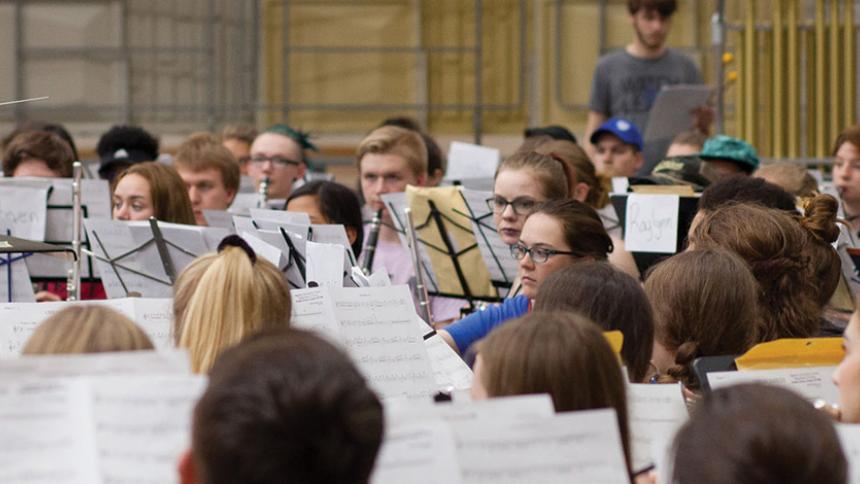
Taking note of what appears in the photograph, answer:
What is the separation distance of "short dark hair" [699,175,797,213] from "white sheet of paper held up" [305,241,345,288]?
1133 millimetres

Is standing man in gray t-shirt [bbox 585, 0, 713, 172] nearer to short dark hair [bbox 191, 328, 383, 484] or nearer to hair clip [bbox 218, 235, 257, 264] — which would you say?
hair clip [bbox 218, 235, 257, 264]

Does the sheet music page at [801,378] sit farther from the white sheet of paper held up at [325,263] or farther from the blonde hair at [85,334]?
the white sheet of paper held up at [325,263]

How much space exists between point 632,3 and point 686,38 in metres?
3.23

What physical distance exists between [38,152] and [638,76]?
3.18 meters

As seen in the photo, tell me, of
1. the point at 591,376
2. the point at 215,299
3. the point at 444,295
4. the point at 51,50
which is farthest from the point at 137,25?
the point at 591,376

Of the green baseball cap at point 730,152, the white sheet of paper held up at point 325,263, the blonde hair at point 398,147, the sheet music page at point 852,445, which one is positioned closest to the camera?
the sheet music page at point 852,445

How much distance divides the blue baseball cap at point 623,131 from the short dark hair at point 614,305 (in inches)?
162

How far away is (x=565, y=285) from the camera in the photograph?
2992mm

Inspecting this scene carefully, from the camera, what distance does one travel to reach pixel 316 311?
329cm

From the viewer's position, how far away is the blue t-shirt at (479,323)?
418 centimetres

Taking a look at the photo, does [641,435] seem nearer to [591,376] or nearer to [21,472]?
[591,376]

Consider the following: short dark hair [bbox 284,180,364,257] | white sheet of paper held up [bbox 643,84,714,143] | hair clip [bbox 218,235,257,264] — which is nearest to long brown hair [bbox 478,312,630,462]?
hair clip [bbox 218,235,257,264]

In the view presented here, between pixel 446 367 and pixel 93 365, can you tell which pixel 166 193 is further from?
pixel 93 365

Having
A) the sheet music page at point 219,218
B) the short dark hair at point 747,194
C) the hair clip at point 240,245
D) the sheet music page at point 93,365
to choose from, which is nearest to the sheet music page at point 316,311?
the hair clip at point 240,245
